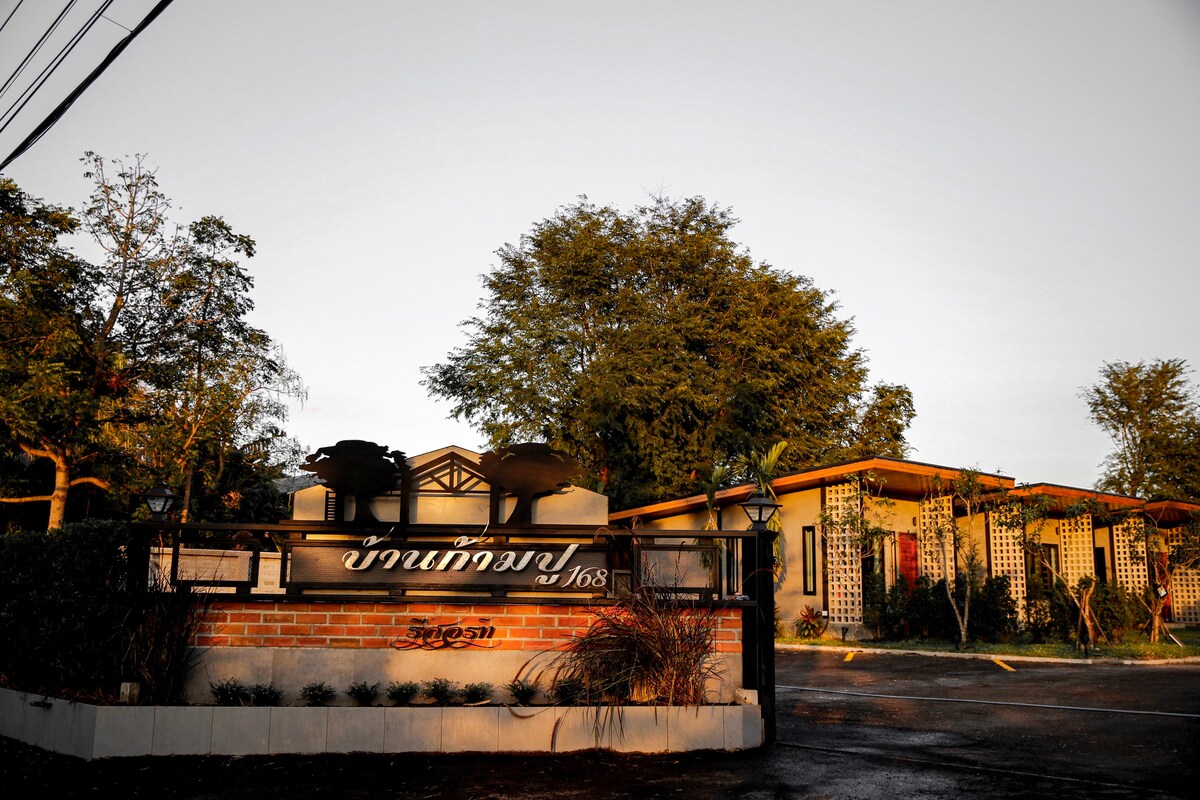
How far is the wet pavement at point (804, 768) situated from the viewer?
7.12 metres

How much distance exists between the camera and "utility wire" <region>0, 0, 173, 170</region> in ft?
25.6

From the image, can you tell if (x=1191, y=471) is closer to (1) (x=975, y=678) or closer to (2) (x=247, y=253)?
(1) (x=975, y=678)

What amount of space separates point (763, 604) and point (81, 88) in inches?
306

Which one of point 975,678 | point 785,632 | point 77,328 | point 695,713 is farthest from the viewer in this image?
point 77,328

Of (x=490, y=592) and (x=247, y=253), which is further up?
(x=247, y=253)

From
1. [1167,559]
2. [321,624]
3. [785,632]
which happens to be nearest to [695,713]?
[321,624]

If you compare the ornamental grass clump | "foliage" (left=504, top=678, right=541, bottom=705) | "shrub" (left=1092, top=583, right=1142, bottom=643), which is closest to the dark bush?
"shrub" (left=1092, top=583, right=1142, bottom=643)

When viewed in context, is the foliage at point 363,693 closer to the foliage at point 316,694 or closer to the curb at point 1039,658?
the foliage at point 316,694

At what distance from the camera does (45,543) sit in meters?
9.55

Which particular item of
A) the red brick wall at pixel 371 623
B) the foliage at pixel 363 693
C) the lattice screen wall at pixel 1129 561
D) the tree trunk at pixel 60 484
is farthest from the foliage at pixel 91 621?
the lattice screen wall at pixel 1129 561

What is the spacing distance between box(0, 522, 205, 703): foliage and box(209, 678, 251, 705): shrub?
398 millimetres

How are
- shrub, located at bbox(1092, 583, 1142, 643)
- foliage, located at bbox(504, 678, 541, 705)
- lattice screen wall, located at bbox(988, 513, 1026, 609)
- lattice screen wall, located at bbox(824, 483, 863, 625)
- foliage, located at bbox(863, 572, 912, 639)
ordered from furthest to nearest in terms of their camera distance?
lattice screen wall, located at bbox(988, 513, 1026, 609) → lattice screen wall, located at bbox(824, 483, 863, 625) → foliage, located at bbox(863, 572, 912, 639) → shrub, located at bbox(1092, 583, 1142, 643) → foliage, located at bbox(504, 678, 541, 705)

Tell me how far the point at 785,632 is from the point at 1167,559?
846 cm

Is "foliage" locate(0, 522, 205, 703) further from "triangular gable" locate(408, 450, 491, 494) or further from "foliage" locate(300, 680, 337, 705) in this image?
"triangular gable" locate(408, 450, 491, 494)
